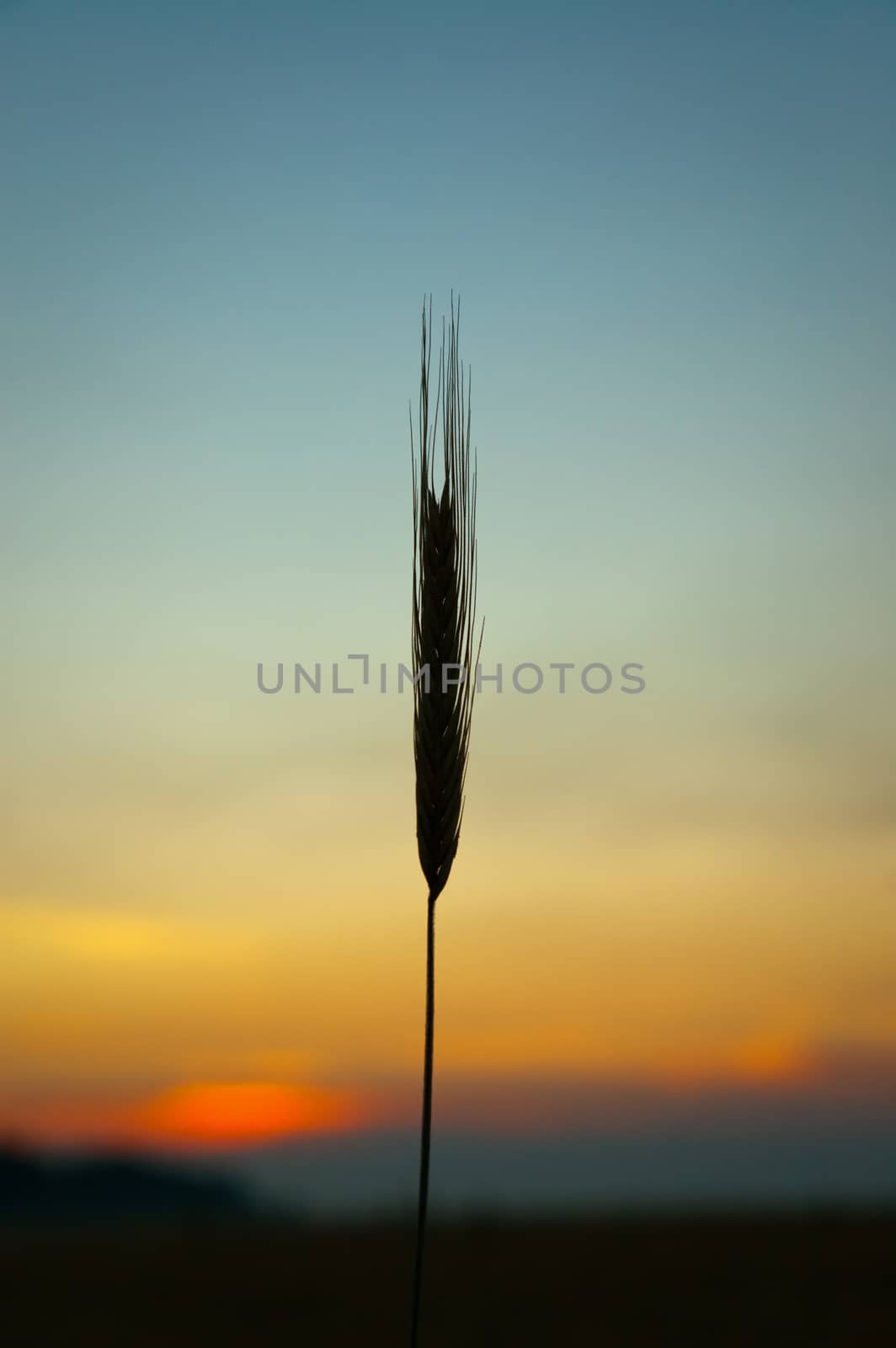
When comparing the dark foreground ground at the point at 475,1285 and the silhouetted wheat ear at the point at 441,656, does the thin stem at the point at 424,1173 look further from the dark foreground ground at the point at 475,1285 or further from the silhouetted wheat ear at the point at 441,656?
the dark foreground ground at the point at 475,1285

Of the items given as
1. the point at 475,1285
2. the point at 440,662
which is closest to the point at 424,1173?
the point at 440,662

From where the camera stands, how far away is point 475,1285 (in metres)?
3.77

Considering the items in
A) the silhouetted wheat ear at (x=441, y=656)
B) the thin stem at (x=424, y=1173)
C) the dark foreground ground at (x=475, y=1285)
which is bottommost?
the dark foreground ground at (x=475, y=1285)

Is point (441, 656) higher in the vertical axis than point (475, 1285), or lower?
higher

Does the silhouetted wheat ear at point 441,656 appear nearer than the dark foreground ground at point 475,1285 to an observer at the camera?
Yes

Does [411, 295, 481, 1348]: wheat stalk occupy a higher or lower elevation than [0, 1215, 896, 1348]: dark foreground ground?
higher

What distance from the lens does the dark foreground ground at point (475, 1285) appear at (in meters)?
3.52

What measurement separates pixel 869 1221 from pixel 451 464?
3.53 m

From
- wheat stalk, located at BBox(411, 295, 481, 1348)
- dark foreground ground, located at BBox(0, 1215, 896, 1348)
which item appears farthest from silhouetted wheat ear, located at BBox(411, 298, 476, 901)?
dark foreground ground, located at BBox(0, 1215, 896, 1348)

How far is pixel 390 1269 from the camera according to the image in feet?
12.7

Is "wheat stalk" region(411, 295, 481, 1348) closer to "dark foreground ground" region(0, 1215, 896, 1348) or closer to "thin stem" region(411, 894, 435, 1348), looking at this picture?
"thin stem" region(411, 894, 435, 1348)

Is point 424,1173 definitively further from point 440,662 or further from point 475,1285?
point 475,1285

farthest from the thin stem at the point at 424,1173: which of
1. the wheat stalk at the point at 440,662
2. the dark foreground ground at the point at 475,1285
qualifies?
the dark foreground ground at the point at 475,1285

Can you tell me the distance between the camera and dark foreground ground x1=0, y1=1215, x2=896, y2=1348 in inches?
139
